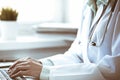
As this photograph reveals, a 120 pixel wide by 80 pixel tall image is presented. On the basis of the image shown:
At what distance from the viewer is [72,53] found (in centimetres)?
144

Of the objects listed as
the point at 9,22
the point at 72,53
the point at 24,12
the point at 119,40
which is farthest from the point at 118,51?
the point at 24,12

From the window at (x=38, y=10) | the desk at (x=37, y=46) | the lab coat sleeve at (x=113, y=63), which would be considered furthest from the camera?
the window at (x=38, y=10)

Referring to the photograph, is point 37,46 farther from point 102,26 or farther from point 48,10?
point 102,26

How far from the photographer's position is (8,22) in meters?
1.80

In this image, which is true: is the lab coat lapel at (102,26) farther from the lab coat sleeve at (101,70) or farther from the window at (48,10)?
the window at (48,10)

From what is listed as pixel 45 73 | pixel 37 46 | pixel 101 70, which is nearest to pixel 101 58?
pixel 101 70

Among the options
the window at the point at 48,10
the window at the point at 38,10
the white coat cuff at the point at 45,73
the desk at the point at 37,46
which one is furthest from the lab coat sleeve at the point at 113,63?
the window at the point at 38,10

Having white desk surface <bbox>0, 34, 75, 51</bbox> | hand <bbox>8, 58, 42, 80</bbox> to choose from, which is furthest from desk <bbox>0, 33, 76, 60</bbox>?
hand <bbox>8, 58, 42, 80</bbox>

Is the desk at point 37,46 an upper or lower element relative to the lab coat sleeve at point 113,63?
lower

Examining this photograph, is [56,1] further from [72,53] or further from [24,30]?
[72,53]

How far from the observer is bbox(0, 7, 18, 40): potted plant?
181 centimetres

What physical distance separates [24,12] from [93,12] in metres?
0.89

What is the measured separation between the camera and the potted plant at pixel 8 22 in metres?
1.81

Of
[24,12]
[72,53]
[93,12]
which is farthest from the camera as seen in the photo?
[24,12]
